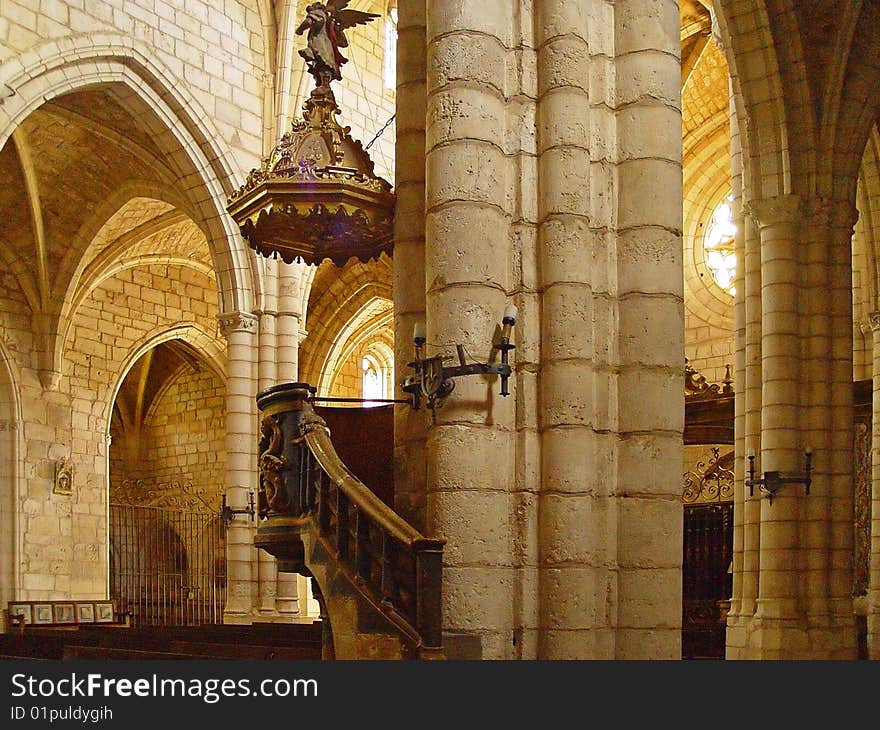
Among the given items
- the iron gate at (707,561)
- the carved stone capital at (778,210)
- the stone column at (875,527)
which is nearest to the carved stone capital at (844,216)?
the carved stone capital at (778,210)

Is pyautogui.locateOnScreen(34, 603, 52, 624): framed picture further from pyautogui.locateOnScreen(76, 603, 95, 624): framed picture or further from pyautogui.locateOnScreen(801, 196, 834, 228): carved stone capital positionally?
pyautogui.locateOnScreen(801, 196, 834, 228): carved stone capital

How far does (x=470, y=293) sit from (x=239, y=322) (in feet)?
35.9

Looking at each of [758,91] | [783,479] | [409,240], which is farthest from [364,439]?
[758,91]

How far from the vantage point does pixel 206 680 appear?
4602mm

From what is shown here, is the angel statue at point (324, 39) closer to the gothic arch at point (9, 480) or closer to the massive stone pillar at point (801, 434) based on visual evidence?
the massive stone pillar at point (801, 434)

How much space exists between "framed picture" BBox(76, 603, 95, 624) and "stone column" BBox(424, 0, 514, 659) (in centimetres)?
1426

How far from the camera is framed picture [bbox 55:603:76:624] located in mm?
19391

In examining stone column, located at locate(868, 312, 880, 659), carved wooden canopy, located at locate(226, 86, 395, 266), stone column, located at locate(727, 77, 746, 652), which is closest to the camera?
carved wooden canopy, located at locate(226, 86, 395, 266)

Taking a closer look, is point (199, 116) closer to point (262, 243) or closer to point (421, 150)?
point (262, 243)

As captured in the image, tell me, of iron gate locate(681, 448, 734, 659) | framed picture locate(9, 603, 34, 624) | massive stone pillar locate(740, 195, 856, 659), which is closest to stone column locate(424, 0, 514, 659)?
massive stone pillar locate(740, 195, 856, 659)

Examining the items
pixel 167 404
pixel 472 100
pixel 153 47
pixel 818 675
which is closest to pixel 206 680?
pixel 818 675

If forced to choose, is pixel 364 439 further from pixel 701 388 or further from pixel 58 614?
pixel 58 614

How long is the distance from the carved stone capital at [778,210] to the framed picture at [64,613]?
12.0 meters

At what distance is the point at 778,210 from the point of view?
12.7 m
